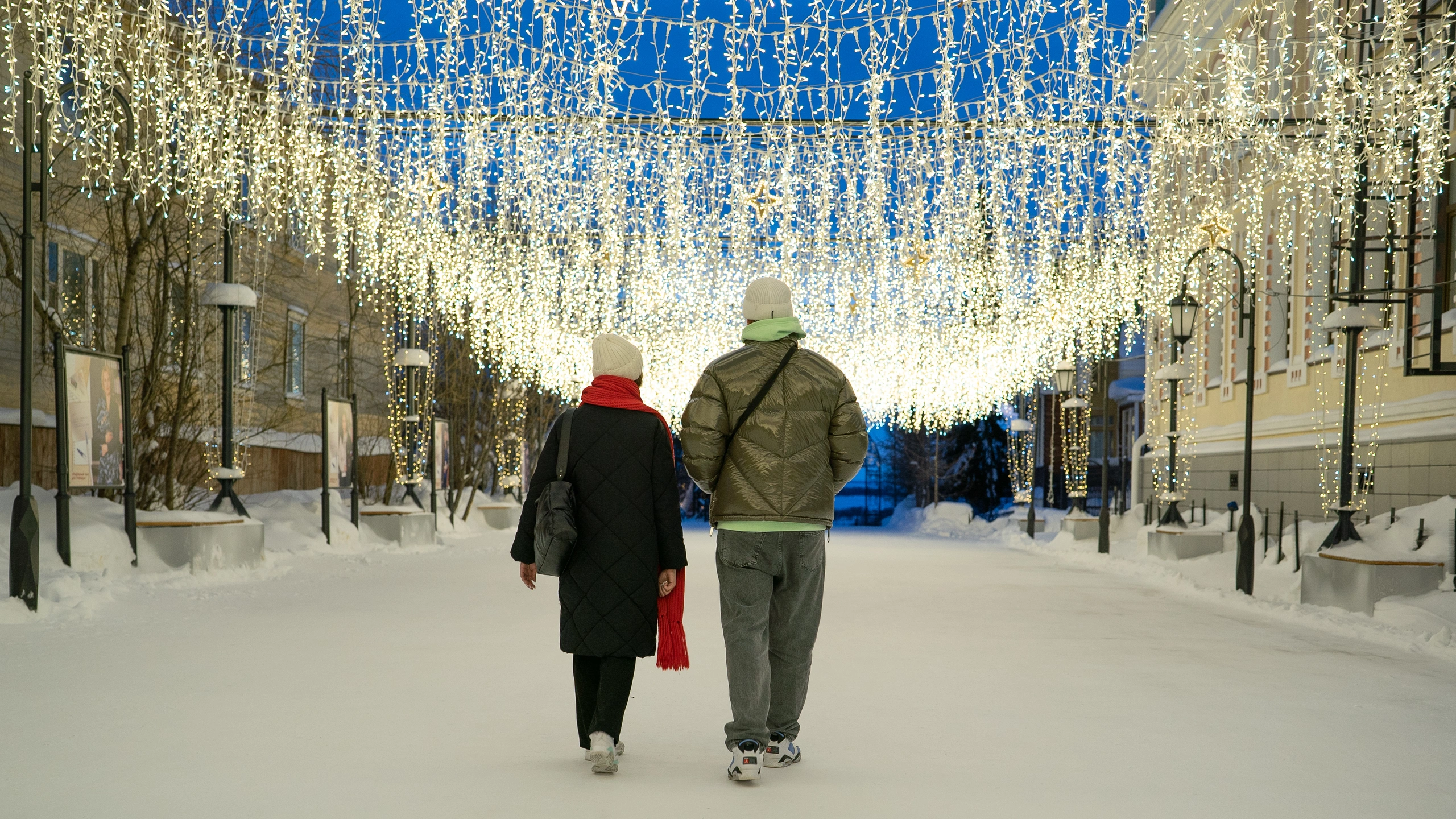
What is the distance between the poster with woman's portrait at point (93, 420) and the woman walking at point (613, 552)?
7829 millimetres

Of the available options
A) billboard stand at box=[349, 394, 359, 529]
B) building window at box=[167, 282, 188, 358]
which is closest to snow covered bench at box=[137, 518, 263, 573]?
building window at box=[167, 282, 188, 358]

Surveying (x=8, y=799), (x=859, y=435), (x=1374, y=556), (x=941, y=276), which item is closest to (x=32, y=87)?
(x=8, y=799)

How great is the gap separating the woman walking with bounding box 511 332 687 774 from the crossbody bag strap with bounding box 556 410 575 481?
0.01 m

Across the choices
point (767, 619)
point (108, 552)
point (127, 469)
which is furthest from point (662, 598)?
point (127, 469)

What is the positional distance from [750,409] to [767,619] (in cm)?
86

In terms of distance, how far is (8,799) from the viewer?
427cm

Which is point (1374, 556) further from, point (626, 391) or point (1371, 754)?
point (626, 391)

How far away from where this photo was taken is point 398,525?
19.5m

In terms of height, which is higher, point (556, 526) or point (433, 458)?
point (556, 526)

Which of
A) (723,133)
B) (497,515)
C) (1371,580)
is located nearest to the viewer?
(1371,580)

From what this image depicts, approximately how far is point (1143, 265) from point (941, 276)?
392 cm

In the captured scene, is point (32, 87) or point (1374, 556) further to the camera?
point (1374, 556)

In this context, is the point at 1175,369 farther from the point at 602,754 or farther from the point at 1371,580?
the point at 602,754

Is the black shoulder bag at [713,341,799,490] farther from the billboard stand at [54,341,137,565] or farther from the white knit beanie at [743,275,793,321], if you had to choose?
the billboard stand at [54,341,137,565]
